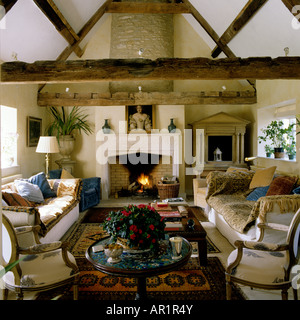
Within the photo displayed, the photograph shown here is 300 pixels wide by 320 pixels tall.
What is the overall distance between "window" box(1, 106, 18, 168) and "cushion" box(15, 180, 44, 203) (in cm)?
95

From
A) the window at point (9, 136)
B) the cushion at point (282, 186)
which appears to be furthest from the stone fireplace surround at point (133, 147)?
the cushion at point (282, 186)

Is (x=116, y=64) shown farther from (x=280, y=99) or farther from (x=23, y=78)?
(x=280, y=99)

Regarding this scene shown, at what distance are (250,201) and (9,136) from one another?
4125 millimetres

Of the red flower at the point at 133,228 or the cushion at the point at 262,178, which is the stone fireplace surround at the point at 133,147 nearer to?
the cushion at the point at 262,178

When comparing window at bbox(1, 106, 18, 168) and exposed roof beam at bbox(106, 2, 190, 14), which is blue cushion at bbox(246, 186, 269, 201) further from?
exposed roof beam at bbox(106, 2, 190, 14)

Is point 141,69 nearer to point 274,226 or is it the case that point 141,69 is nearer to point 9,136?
point 274,226

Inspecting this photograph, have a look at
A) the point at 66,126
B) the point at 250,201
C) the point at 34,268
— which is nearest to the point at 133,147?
the point at 66,126

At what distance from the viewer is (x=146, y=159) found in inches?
261

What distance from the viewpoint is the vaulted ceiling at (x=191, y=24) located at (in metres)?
3.66

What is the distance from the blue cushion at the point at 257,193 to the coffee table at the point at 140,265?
2.13 metres

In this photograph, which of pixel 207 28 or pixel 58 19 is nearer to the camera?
pixel 58 19

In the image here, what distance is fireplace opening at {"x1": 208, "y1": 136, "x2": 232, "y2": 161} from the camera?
657 centimetres

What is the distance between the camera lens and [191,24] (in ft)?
21.1

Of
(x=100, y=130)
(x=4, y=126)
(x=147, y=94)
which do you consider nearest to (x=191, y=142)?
(x=147, y=94)
